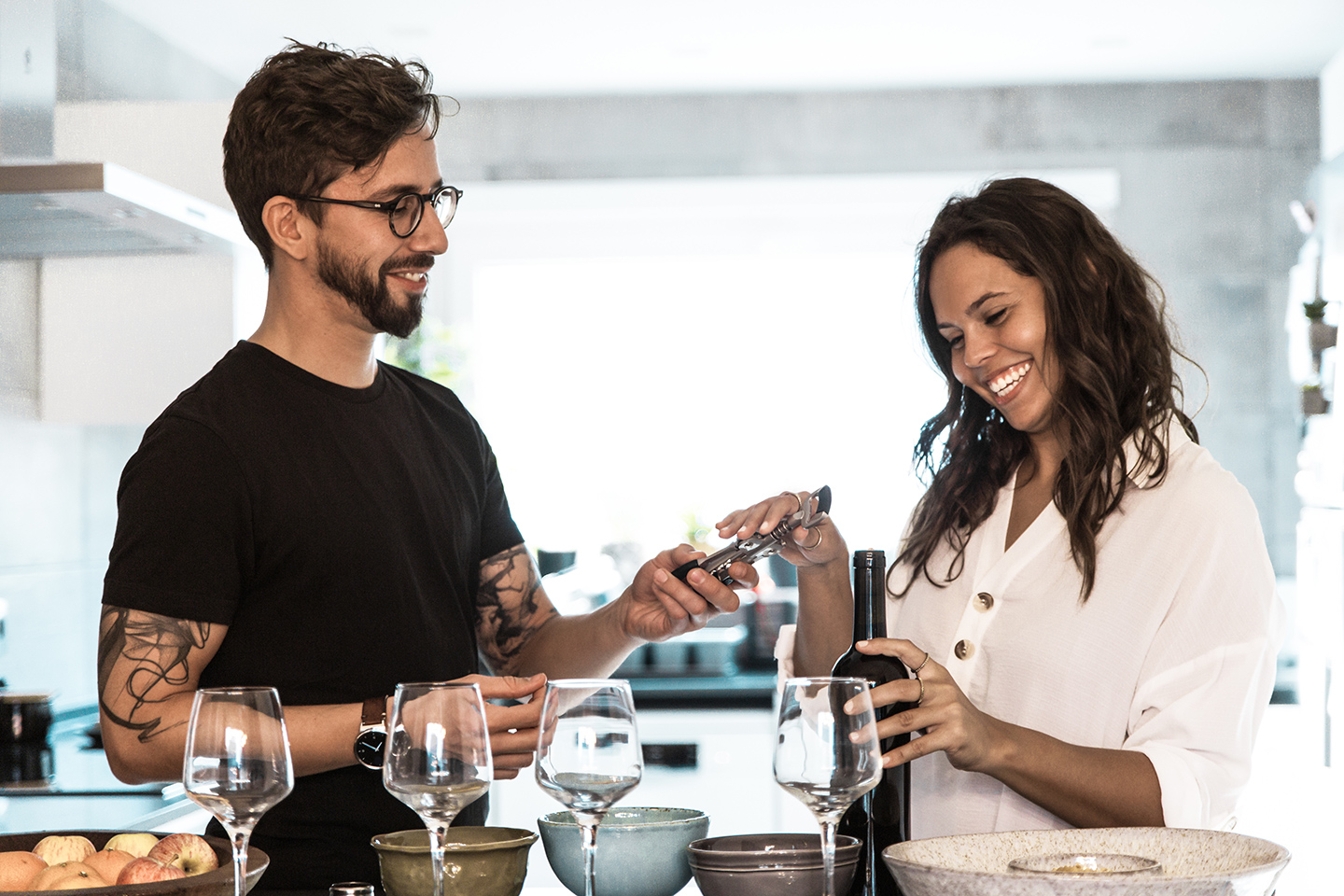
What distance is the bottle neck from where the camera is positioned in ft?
3.85

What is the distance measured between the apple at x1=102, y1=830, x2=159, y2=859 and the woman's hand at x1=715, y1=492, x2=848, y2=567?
65 centimetres

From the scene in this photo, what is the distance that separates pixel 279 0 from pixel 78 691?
1.95m

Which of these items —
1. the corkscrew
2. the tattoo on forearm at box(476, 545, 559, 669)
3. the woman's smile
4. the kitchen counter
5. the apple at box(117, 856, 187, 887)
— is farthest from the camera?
the kitchen counter

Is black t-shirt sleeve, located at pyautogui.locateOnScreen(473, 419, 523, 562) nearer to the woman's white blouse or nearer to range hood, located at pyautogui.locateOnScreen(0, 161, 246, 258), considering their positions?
the woman's white blouse

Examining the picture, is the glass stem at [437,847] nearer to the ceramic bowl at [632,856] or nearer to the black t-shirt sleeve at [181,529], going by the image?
the ceramic bowl at [632,856]

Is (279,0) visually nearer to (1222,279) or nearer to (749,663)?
(749,663)

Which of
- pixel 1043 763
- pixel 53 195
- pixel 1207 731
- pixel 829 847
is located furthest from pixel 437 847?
pixel 53 195

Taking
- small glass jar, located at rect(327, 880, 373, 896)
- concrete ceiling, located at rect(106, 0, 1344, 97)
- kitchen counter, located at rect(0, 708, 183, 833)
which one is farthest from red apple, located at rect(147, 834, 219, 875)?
concrete ceiling, located at rect(106, 0, 1344, 97)

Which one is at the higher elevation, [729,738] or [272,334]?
[272,334]

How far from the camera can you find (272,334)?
5.34 ft

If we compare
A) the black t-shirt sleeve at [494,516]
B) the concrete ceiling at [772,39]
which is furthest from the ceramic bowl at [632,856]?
the concrete ceiling at [772,39]

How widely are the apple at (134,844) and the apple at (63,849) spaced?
20 mm

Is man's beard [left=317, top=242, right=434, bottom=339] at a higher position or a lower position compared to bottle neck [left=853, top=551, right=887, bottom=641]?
higher

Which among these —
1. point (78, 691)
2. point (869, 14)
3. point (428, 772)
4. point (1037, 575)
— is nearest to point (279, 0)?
point (869, 14)
